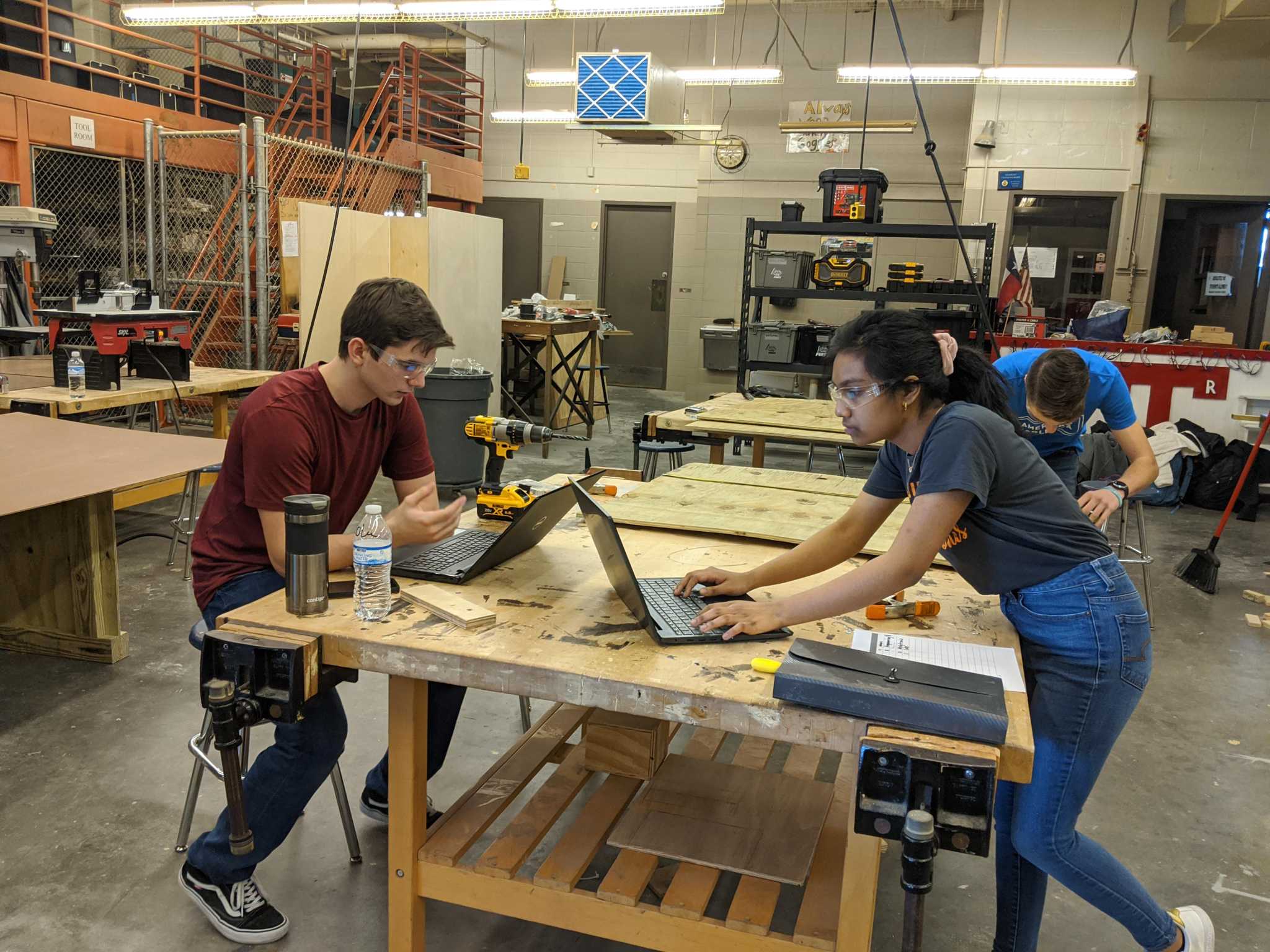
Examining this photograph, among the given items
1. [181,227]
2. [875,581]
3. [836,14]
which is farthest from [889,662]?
[836,14]

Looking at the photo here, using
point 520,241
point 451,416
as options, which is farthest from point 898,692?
point 520,241

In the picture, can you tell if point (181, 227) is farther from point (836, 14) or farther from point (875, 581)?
point (875, 581)

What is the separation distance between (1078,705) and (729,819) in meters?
0.74

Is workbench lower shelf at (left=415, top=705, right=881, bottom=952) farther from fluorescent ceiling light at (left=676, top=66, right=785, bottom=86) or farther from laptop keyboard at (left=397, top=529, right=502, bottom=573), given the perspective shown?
fluorescent ceiling light at (left=676, top=66, right=785, bottom=86)

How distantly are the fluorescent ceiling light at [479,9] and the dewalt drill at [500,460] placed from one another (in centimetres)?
474

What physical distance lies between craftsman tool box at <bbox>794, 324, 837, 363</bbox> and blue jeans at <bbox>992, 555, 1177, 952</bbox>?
6.01 m

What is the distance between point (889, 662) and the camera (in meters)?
1.47

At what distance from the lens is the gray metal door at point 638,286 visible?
38.7 feet

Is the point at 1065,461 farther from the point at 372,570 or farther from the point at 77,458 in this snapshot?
the point at 77,458

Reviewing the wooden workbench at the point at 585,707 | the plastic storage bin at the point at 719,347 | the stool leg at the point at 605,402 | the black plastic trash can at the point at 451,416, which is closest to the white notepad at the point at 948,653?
the wooden workbench at the point at 585,707

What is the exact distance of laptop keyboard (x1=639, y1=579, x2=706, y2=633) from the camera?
1722mm

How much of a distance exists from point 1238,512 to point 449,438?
5.59m

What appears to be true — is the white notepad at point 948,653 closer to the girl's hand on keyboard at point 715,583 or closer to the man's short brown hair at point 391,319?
the girl's hand on keyboard at point 715,583

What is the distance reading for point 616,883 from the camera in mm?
1760
